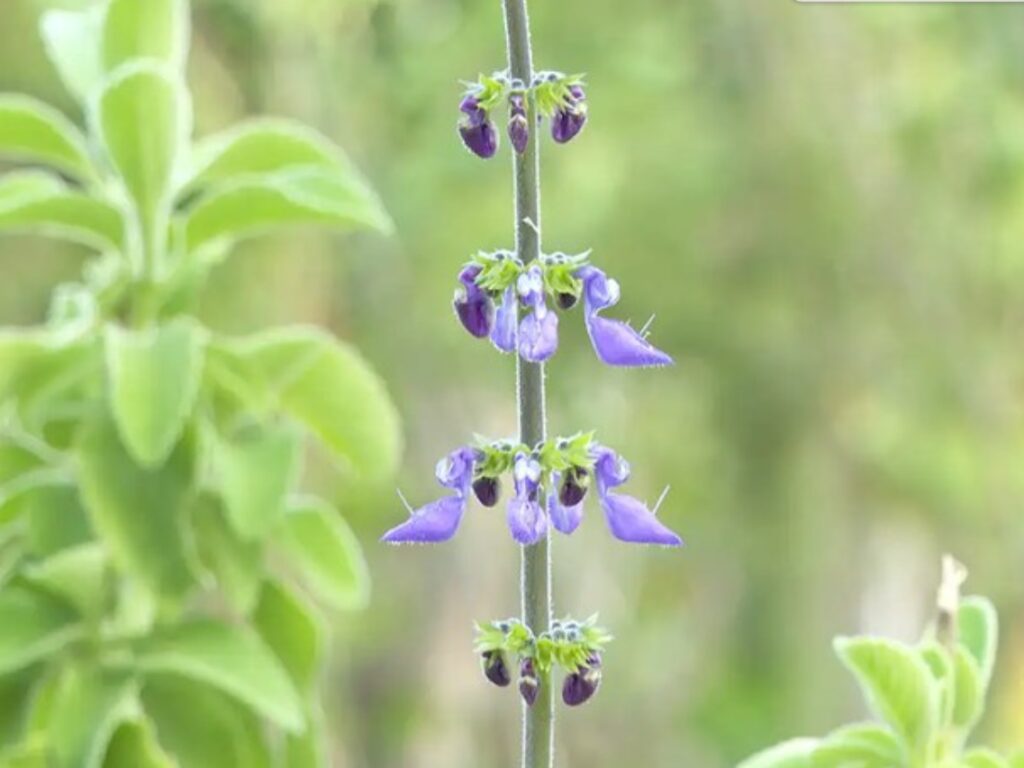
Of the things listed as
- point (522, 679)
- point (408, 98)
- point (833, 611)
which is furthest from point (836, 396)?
point (522, 679)

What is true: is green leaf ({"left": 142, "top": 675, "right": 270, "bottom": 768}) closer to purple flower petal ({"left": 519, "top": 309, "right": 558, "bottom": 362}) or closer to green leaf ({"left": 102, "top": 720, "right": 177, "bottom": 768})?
green leaf ({"left": 102, "top": 720, "right": 177, "bottom": 768})

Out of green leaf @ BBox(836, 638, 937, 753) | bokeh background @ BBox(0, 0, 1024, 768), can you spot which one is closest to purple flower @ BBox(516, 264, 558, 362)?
green leaf @ BBox(836, 638, 937, 753)

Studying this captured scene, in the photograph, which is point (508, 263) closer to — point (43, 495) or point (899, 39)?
point (43, 495)

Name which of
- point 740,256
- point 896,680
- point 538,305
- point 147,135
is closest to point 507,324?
point 538,305

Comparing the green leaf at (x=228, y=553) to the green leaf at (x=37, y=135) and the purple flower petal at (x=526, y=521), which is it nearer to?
the green leaf at (x=37, y=135)

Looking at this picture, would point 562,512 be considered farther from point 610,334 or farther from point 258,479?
point 258,479
